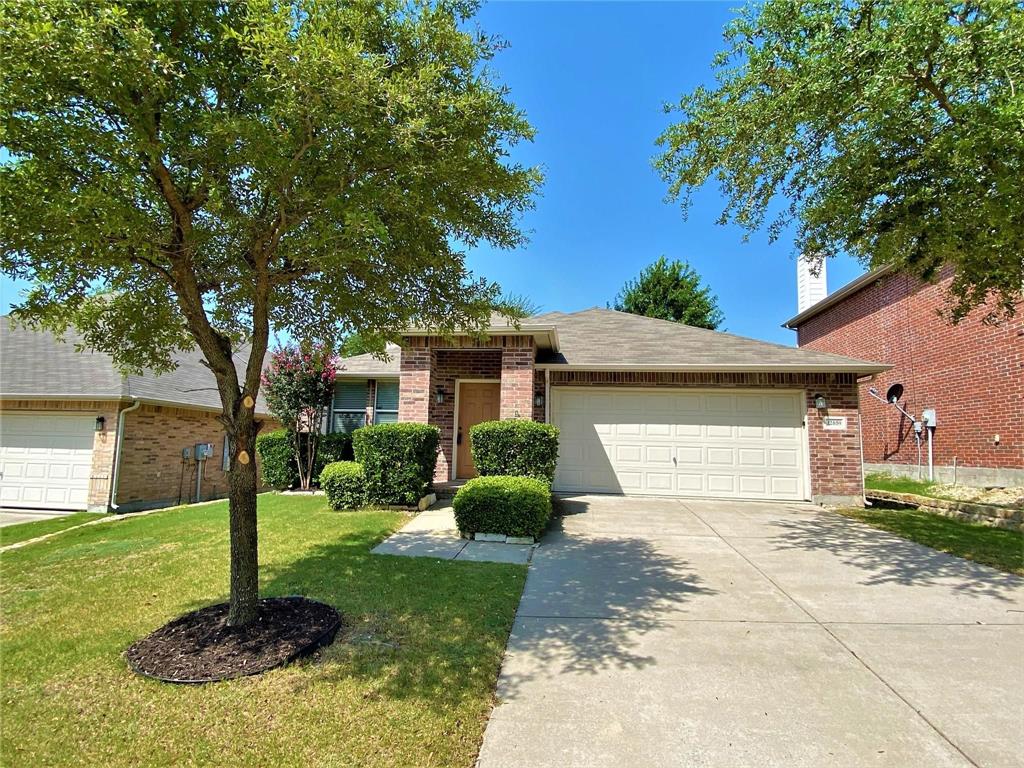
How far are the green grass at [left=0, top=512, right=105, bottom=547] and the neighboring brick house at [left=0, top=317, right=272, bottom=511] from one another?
0.67 metres

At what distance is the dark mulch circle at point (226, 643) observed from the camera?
320 centimetres

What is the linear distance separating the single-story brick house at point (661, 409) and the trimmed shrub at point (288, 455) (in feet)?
6.22

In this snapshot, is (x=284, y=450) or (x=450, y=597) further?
(x=284, y=450)

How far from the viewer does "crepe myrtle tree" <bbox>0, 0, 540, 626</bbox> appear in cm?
272

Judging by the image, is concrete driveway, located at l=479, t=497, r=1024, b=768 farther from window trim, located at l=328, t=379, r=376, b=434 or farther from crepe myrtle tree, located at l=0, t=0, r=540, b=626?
window trim, located at l=328, t=379, r=376, b=434

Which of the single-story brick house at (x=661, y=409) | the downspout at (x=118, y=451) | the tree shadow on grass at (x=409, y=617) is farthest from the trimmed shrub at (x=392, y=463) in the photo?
the downspout at (x=118, y=451)

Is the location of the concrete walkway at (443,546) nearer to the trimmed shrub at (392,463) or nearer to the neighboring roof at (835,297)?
the trimmed shrub at (392,463)

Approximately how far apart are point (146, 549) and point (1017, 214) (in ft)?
35.7

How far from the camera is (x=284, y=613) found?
13.2ft

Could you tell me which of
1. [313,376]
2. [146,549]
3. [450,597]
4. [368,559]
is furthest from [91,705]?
[313,376]

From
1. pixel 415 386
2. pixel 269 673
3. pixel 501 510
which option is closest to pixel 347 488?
pixel 415 386

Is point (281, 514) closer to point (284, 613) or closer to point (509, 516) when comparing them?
point (509, 516)

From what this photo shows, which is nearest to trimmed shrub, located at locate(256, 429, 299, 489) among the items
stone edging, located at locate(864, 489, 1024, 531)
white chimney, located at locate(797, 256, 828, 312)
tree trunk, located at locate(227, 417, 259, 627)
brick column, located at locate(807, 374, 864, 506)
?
tree trunk, located at locate(227, 417, 259, 627)

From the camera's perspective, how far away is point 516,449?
8375mm
